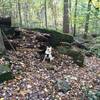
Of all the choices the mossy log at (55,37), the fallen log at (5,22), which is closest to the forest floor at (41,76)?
the mossy log at (55,37)

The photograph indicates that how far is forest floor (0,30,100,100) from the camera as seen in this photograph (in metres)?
5.94

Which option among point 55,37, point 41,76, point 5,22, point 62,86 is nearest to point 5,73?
point 41,76

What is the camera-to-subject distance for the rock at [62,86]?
6.59 m

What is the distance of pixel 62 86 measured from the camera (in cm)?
677

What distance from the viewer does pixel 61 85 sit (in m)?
6.81

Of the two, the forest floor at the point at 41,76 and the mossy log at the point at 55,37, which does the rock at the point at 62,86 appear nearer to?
the forest floor at the point at 41,76

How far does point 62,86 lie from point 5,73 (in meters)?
1.97

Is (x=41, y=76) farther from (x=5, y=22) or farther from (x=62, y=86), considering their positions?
(x=5, y=22)

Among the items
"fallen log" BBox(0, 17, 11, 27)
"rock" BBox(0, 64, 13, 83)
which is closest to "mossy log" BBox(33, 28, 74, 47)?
"fallen log" BBox(0, 17, 11, 27)

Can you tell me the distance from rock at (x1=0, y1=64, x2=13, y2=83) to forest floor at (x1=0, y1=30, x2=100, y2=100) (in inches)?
5.9

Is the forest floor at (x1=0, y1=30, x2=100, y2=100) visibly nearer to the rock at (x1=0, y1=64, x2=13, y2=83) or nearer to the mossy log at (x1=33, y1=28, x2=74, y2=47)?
the rock at (x1=0, y1=64, x2=13, y2=83)

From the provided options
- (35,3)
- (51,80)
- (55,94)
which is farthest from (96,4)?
(35,3)

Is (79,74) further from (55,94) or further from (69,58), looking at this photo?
(55,94)

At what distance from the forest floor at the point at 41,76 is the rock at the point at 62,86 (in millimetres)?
105
